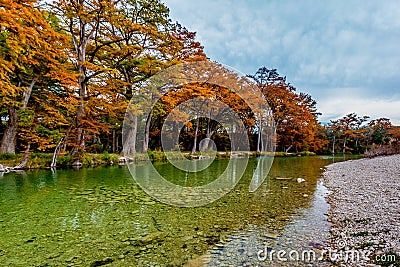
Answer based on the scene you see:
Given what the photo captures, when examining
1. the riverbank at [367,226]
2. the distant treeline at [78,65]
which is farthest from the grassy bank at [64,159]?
the riverbank at [367,226]

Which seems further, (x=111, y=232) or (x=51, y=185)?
(x=51, y=185)

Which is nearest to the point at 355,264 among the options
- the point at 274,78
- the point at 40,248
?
the point at 40,248

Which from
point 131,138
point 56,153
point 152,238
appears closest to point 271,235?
point 152,238

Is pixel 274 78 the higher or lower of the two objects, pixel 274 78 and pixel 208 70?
the higher

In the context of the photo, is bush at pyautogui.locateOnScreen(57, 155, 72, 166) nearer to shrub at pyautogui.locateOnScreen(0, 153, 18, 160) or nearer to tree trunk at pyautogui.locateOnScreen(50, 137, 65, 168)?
tree trunk at pyautogui.locateOnScreen(50, 137, 65, 168)

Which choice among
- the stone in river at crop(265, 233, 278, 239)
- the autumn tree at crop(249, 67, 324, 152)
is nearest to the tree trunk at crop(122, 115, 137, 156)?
the stone in river at crop(265, 233, 278, 239)

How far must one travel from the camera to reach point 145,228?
3727 millimetres

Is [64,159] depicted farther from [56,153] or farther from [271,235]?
[271,235]

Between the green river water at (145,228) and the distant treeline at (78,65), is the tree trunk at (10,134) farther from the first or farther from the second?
the green river water at (145,228)

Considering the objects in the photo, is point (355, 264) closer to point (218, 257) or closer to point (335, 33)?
point (218, 257)

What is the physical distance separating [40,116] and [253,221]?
12.0 m

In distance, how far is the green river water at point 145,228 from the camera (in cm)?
280

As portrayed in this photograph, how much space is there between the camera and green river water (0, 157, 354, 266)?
2.80 m

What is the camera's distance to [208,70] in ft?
57.3
